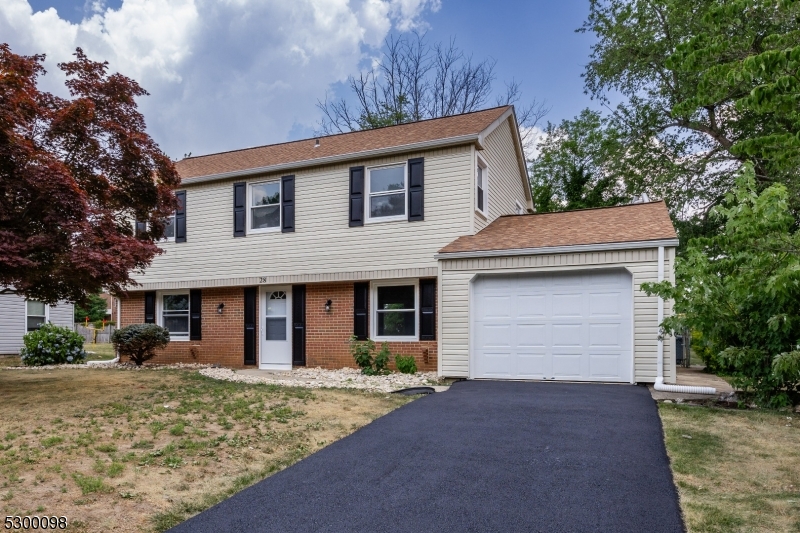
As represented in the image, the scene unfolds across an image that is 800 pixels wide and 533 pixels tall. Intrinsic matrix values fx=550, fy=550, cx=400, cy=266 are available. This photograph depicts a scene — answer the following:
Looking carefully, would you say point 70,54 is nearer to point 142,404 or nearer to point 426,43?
point 142,404

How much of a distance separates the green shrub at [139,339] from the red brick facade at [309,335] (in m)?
0.85

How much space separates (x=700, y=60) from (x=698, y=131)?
15.2m

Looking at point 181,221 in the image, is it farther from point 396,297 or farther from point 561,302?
point 561,302

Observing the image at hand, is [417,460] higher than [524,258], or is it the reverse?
[524,258]

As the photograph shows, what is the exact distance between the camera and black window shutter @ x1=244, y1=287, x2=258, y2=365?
1406 centimetres

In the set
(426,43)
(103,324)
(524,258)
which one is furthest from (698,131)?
(103,324)

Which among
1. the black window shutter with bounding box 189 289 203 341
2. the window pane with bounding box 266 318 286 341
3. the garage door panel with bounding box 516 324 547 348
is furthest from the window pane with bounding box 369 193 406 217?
the black window shutter with bounding box 189 289 203 341

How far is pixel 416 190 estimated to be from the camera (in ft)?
40.3

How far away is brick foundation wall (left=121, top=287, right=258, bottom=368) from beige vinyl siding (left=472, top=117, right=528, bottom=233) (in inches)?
265

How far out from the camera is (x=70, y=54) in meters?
9.51

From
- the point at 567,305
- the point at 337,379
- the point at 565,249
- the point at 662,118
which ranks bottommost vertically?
the point at 337,379

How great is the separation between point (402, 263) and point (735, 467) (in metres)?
8.03

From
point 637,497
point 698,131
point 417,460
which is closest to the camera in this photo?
point 637,497

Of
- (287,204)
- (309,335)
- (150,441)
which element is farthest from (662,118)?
(150,441)
